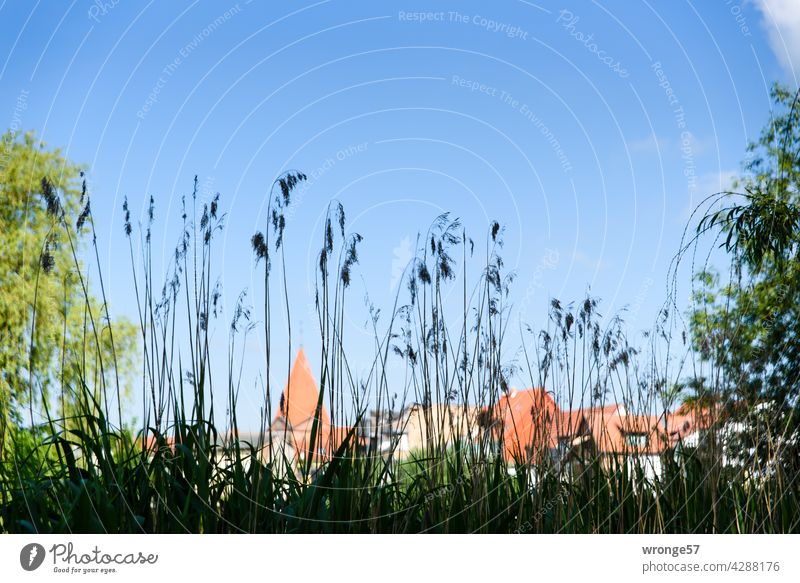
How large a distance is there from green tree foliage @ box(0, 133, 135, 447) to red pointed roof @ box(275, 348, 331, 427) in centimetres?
60

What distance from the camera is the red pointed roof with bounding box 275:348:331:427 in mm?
2752

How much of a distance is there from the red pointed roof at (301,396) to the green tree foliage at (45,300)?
0.60 meters

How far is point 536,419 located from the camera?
2951 millimetres

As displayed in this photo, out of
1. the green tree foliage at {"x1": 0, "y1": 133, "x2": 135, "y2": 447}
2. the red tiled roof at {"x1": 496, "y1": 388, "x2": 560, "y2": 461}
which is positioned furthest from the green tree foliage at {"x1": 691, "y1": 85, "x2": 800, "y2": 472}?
the green tree foliage at {"x1": 0, "y1": 133, "x2": 135, "y2": 447}

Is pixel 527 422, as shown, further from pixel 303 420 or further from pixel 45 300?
pixel 45 300

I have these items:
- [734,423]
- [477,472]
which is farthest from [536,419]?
[734,423]

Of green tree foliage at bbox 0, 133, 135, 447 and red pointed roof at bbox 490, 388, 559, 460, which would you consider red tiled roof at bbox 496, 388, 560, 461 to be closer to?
red pointed roof at bbox 490, 388, 559, 460

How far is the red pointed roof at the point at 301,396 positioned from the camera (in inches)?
108

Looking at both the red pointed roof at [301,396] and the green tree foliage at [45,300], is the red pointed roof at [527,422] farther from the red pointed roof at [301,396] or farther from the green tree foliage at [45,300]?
the green tree foliage at [45,300]
